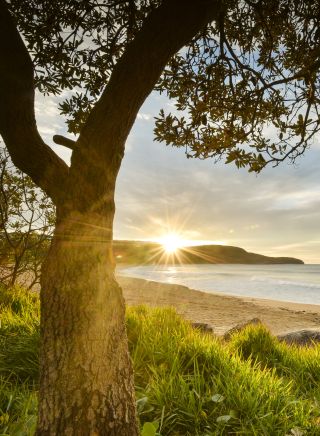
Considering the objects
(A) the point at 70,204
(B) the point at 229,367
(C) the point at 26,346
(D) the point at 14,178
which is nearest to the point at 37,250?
(D) the point at 14,178

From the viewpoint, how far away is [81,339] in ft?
6.86

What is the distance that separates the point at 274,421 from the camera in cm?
299

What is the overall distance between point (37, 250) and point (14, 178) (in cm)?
190

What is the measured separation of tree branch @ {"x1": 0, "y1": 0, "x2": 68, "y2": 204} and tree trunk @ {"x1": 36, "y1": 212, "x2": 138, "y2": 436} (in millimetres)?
351

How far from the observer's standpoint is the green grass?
2.92 meters

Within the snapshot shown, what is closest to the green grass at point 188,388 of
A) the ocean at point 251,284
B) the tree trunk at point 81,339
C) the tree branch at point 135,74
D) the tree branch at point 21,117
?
the tree trunk at point 81,339

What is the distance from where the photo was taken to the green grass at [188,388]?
2.92m

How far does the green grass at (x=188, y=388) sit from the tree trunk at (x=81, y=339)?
334 mm

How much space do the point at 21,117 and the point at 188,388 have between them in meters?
2.83

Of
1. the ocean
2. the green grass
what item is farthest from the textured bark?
the ocean

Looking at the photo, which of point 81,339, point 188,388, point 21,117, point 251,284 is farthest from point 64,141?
point 251,284

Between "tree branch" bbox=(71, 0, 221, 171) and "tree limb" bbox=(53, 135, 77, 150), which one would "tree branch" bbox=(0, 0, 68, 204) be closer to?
"tree limb" bbox=(53, 135, 77, 150)

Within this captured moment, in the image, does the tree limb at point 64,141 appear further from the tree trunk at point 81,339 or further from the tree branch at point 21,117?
the tree trunk at point 81,339

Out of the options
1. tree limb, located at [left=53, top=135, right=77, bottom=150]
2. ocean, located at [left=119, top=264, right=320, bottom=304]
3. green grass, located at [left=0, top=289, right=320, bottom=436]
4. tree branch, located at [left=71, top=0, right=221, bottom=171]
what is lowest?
ocean, located at [left=119, top=264, right=320, bottom=304]
